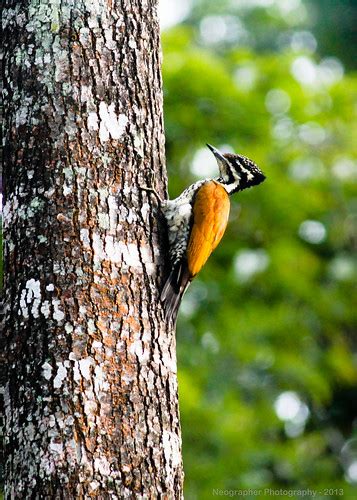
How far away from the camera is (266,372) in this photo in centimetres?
1002

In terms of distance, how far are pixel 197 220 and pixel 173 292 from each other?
1.27 meters

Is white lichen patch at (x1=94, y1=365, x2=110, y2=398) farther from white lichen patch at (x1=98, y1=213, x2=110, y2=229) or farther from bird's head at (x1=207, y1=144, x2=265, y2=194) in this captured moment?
bird's head at (x1=207, y1=144, x2=265, y2=194)

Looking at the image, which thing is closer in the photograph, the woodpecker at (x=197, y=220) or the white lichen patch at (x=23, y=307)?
the white lichen patch at (x=23, y=307)

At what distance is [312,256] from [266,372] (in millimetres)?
1452

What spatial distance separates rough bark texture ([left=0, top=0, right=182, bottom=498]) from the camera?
10.8 feet

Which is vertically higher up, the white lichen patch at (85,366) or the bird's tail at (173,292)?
the bird's tail at (173,292)

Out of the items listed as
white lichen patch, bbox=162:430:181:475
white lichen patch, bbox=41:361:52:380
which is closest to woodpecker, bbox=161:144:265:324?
white lichen patch, bbox=162:430:181:475

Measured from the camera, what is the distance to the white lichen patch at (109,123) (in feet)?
12.3

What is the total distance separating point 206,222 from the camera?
5145 mm

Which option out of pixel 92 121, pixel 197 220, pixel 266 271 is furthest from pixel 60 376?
pixel 266 271

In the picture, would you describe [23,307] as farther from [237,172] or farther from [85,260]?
[237,172]

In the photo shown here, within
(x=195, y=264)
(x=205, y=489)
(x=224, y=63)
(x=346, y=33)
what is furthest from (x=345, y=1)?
(x=195, y=264)

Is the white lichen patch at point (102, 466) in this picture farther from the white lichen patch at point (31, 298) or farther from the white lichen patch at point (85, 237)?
the white lichen patch at point (85, 237)

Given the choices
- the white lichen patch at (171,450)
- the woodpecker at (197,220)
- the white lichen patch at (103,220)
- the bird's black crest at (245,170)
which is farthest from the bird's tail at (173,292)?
the bird's black crest at (245,170)
